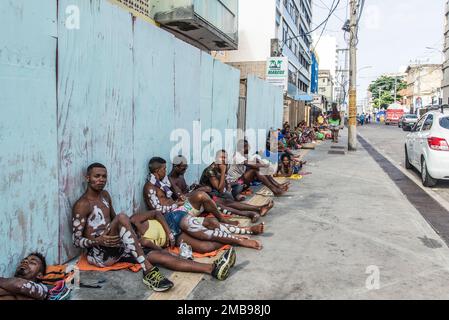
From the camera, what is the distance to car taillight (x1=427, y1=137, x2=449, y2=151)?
8.30 m

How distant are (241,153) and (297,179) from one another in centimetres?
170

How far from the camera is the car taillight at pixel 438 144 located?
8.30 metres

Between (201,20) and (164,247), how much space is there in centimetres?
1043

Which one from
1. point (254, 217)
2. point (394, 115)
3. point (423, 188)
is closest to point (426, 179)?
point (423, 188)

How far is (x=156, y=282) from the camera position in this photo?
11.5 ft

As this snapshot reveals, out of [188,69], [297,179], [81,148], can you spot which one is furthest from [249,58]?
[81,148]

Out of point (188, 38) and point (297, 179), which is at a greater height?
point (188, 38)

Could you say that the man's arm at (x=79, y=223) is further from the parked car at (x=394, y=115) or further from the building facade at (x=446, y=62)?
the parked car at (x=394, y=115)

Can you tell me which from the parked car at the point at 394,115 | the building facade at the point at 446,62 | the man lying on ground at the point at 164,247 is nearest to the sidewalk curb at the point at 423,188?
the man lying on ground at the point at 164,247

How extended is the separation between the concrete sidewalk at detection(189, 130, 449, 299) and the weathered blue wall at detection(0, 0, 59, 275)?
1574 mm

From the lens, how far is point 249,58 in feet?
93.2

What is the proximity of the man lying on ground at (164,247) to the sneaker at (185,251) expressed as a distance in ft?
0.58

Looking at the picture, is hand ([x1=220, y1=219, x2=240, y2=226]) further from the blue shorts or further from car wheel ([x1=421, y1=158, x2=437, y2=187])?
car wheel ([x1=421, y1=158, x2=437, y2=187])
